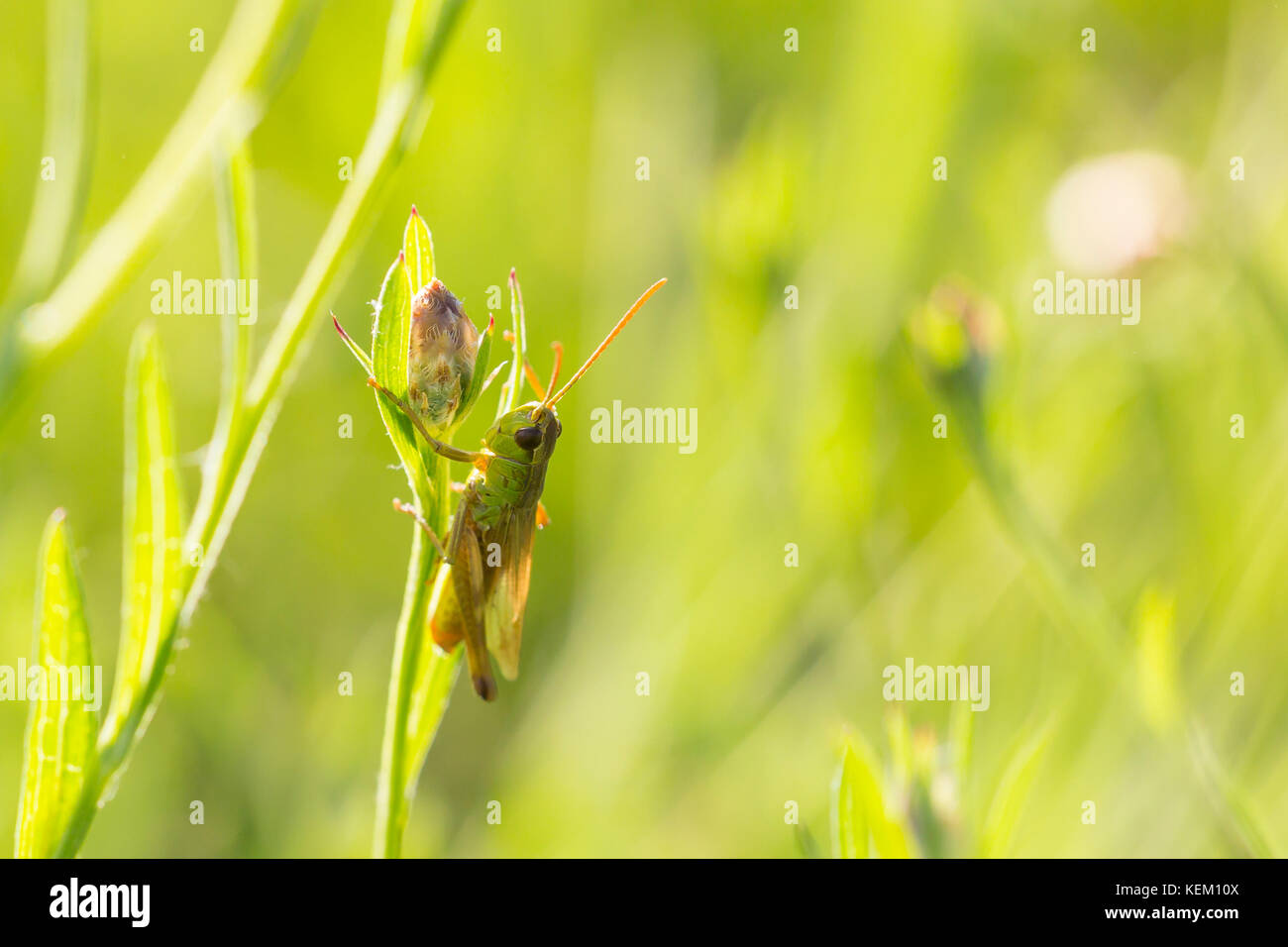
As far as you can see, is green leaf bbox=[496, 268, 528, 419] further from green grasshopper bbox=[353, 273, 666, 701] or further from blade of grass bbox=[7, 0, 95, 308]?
blade of grass bbox=[7, 0, 95, 308]

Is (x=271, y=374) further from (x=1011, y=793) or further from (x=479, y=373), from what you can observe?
(x=1011, y=793)

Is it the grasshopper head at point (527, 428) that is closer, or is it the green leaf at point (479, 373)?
the green leaf at point (479, 373)

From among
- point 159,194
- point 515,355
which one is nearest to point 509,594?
point 515,355

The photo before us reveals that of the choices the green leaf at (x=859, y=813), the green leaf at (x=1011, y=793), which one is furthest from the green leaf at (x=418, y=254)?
the green leaf at (x=1011, y=793)

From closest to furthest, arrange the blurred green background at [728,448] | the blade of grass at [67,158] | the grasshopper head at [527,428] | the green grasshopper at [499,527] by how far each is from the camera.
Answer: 1. the blade of grass at [67,158]
2. the green grasshopper at [499,527]
3. the grasshopper head at [527,428]
4. the blurred green background at [728,448]

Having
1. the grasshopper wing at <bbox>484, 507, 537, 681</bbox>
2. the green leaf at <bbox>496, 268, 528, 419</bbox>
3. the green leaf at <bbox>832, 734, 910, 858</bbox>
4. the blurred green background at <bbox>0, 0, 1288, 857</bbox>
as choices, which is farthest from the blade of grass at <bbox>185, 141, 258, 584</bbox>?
the blurred green background at <bbox>0, 0, 1288, 857</bbox>

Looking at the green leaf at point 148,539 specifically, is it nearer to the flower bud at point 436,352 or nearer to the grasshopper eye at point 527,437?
the flower bud at point 436,352

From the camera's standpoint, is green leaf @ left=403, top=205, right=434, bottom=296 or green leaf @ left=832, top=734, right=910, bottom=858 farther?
green leaf @ left=832, top=734, right=910, bottom=858
